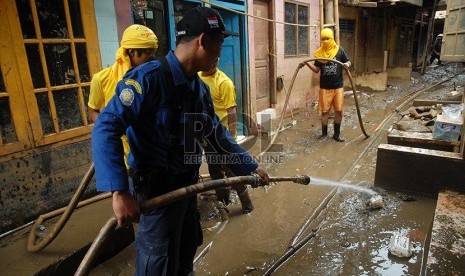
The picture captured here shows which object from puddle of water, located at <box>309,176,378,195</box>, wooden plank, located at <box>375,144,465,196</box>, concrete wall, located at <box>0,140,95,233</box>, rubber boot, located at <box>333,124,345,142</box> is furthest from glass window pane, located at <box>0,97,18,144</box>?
rubber boot, located at <box>333,124,345,142</box>

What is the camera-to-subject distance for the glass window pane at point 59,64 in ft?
11.9

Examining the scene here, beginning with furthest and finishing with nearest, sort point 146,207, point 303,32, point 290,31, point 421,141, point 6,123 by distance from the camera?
point 303,32 → point 290,31 → point 421,141 → point 6,123 → point 146,207

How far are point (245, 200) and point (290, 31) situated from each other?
6.49 metres

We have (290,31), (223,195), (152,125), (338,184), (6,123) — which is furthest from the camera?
(290,31)

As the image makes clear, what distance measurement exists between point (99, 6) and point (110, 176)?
3230 millimetres

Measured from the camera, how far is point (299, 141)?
23.0 ft

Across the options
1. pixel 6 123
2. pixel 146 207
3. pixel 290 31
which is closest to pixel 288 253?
pixel 146 207

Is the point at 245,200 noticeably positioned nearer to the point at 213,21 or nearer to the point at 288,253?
the point at 288,253

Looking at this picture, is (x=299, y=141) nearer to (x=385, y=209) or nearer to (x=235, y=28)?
(x=235, y=28)

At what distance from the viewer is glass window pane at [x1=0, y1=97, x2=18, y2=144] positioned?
326 centimetres

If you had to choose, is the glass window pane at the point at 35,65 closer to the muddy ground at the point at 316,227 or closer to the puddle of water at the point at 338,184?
the muddy ground at the point at 316,227

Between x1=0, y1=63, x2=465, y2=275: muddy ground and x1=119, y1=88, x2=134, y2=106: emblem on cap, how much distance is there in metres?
1.99

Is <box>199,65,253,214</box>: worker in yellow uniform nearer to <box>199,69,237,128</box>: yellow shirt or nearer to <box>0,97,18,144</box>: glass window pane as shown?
<box>199,69,237,128</box>: yellow shirt

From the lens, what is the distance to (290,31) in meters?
8.99
